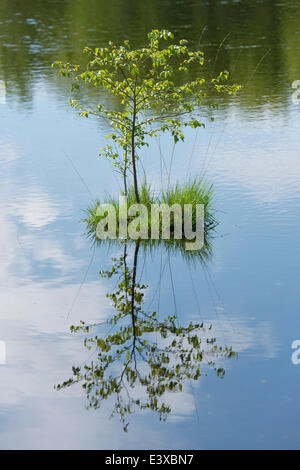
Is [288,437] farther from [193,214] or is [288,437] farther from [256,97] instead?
[256,97]

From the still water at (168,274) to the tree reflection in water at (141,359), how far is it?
0.26 feet

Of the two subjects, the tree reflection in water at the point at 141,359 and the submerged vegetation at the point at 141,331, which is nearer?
the tree reflection in water at the point at 141,359

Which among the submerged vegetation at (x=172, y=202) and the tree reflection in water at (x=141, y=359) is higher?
Answer: the submerged vegetation at (x=172, y=202)

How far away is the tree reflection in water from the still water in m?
0.08

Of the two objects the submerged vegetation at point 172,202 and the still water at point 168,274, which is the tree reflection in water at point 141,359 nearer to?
the still water at point 168,274

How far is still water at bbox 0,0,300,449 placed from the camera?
17.5ft

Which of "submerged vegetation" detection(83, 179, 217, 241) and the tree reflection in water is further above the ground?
"submerged vegetation" detection(83, 179, 217, 241)

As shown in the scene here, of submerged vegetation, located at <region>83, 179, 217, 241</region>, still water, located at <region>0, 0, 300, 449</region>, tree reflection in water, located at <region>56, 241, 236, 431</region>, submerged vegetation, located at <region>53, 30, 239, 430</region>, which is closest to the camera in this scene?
still water, located at <region>0, 0, 300, 449</region>

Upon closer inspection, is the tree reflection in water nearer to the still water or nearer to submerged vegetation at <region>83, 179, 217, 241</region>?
the still water

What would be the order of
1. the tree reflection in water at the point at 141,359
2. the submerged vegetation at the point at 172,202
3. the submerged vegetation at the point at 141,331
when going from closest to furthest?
the tree reflection in water at the point at 141,359 → the submerged vegetation at the point at 141,331 → the submerged vegetation at the point at 172,202

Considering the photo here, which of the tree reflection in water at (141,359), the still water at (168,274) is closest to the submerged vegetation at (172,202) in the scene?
the still water at (168,274)

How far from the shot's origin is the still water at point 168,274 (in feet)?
17.5

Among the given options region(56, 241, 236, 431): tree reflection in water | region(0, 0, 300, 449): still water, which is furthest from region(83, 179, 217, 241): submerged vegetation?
region(56, 241, 236, 431): tree reflection in water
